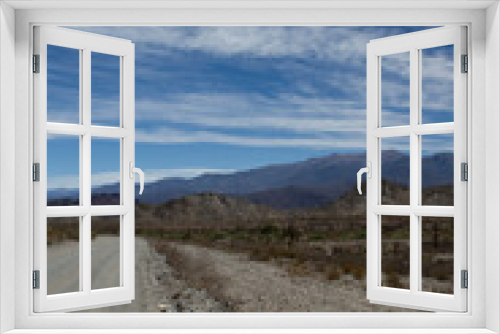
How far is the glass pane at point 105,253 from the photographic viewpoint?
504 centimetres

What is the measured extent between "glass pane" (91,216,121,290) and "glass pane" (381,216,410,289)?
3.16 meters

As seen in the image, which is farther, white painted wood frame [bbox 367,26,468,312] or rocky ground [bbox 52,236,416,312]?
rocky ground [bbox 52,236,416,312]

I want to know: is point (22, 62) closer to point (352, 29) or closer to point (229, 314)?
point (229, 314)

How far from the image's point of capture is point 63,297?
211cm

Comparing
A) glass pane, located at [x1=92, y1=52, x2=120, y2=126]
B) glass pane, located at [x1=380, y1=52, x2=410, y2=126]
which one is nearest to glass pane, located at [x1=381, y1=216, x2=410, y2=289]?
glass pane, located at [x1=380, y1=52, x2=410, y2=126]

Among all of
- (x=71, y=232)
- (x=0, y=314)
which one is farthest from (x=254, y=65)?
(x=0, y=314)

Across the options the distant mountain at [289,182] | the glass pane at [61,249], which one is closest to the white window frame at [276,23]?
the glass pane at [61,249]

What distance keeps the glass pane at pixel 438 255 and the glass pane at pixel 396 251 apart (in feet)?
0.78

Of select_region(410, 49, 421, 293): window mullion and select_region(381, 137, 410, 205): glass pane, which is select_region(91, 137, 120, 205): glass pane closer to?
select_region(381, 137, 410, 205): glass pane

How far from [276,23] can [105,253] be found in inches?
157

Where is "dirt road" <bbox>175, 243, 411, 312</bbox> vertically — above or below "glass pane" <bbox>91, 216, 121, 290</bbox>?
below

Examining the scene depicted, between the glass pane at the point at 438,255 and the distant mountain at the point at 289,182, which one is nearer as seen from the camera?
the glass pane at the point at 438,255

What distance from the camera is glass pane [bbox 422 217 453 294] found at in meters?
5.23

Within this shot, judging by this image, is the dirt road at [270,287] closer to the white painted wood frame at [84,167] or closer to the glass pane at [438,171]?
the glass pane at [438,171]
